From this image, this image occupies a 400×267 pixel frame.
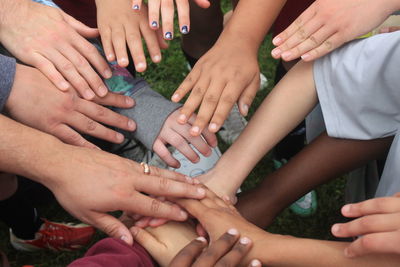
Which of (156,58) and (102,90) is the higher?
(156,58)

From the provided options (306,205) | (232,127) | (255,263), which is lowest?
(306,205)

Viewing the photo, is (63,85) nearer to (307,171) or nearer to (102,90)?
(102,90)

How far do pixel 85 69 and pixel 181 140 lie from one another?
34 centimetres

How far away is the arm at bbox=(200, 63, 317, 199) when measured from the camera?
1.24m

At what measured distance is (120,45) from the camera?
A: 1223 mm

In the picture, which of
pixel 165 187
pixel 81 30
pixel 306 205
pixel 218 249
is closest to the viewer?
pixel 218 249

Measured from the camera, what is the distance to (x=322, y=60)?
1.18 meters

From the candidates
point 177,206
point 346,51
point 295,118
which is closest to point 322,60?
point 346,51

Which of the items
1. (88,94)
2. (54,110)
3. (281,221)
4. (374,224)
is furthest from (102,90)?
(281,221)

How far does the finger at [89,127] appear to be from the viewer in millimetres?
1212

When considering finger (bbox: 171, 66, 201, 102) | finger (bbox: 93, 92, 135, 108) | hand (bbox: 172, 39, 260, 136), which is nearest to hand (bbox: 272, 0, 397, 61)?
hand (bbox: 172, 39, 260, 136)

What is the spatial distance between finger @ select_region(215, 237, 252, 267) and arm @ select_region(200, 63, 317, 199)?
0.73ft

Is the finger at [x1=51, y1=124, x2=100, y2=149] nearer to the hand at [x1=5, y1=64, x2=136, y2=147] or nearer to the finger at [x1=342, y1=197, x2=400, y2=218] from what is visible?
the hand at [x1=5, y1=64, x2=136, y2=147]

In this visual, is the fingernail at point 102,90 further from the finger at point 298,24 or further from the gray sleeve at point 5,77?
the finger at point 298,24
